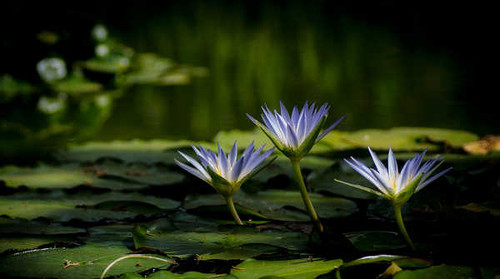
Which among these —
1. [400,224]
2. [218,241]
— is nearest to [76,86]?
[218,241]

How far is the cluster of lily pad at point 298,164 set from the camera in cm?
82

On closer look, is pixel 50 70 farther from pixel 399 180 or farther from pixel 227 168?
pixel 399 180

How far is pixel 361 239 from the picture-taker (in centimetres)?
97

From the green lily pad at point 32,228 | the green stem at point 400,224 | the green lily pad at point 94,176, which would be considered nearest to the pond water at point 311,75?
the green lily pad at point 94,176

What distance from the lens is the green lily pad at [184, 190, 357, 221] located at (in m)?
1.20

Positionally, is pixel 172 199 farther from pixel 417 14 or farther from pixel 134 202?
pixel 417 14

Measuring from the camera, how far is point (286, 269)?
0.87 metres

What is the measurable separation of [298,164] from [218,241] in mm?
226

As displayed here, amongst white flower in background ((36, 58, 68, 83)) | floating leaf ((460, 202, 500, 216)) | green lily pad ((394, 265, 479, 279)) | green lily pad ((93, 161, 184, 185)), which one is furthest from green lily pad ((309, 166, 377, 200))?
white flower in background ((36, 58, 68, 83))

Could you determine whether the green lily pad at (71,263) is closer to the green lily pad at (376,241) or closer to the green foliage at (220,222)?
the green foliage at (220,222)

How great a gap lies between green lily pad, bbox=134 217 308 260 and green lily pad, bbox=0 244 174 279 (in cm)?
6

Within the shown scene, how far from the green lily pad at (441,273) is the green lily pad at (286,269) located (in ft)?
0.38

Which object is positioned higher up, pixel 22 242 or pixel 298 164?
pixel 298 164

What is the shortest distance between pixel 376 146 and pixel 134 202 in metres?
0.90
